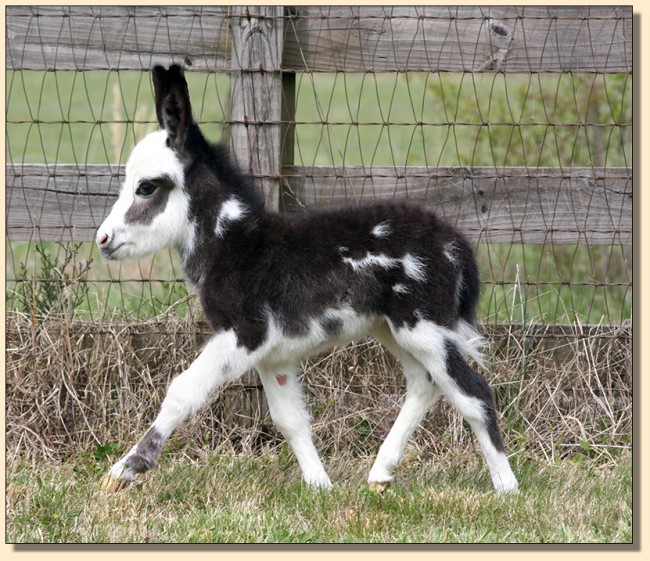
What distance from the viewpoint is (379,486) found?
5.51m

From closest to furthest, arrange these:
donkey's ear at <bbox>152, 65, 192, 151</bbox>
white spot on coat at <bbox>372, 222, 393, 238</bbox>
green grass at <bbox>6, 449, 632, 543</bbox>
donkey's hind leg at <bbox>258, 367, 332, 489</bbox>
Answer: green grass at <bbox>6, 449, 632, 543</bbox> < donkey's ear at <bbox>152, 65, 192, 151</bbox> < white spot on coat at <bbox>372, 222, 393, 238</bbox> < donkey's hind leg at <bbox>258, 367, 332, 489</bbox>

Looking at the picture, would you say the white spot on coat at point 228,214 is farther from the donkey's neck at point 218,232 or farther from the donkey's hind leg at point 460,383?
the donkey's hind leg at point 460,383

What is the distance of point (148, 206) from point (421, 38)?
2127 millimetres

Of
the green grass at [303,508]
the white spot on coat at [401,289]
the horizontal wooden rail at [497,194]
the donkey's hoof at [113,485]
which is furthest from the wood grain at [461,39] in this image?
the donkey's hoof at [113,485]

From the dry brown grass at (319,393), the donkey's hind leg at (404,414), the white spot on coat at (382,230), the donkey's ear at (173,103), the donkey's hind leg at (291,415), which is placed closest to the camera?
the donkey's ear at (173,103)

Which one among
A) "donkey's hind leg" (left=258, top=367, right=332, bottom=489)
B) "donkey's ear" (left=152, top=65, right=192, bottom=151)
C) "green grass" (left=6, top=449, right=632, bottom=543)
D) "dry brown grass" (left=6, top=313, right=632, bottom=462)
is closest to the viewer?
"green grass" (left=6, top=449, right=632, bottom=543)

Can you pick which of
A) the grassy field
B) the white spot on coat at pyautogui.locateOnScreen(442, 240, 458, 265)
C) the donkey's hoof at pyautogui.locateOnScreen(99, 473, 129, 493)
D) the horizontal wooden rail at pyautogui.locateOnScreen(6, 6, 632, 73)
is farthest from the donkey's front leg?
the horizontal wooden rail at pyautogui.locateOnScreen(6, 6, 632, 73)

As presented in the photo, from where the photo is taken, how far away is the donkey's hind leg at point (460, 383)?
536 cm

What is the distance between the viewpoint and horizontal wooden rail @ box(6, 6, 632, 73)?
6367 millimetres

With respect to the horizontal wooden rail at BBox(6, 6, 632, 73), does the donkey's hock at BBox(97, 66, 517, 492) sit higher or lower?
lower

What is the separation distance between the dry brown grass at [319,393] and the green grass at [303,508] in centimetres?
44

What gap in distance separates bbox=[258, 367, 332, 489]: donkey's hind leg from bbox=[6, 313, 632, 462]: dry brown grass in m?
0.68

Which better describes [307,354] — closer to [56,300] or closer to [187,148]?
[187,148]

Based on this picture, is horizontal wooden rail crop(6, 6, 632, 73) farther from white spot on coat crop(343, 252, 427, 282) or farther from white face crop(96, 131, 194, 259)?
white spot on coat crop(343, 252, 427, 282)
